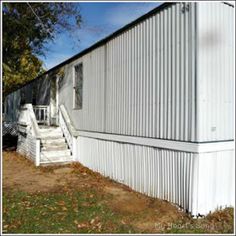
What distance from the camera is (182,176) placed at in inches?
291

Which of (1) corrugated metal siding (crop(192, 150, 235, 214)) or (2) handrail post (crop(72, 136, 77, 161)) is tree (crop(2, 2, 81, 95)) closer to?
(2) handrail post (crop(72, 136, 77, 161))

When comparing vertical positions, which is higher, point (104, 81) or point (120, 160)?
point (104, 81)

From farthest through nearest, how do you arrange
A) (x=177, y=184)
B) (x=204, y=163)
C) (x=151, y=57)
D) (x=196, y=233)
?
(x=151, y=57)
(x=177, y=184)
(x=204, y=163)
(x=196, y=233)

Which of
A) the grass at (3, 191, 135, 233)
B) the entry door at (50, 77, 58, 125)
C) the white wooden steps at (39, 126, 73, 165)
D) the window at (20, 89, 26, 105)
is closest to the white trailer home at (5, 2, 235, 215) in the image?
the grass at (3, 191, 135, 233)

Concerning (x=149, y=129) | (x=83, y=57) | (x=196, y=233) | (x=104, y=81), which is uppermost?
(x=83, y=57)

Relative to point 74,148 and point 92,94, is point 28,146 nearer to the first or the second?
point 74,148

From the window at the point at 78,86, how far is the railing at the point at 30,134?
1.99 meters

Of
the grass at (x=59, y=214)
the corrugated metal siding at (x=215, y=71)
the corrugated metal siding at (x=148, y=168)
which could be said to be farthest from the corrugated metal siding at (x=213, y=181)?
the grass at (x=59, y=214)

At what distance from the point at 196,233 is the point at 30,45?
13140 mm

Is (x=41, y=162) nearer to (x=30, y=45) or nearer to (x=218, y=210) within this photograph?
(x=30, y=45)

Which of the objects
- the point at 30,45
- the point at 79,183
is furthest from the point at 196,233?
the point at 30,45

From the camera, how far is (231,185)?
769 centimetres

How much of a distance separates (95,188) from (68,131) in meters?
4.94

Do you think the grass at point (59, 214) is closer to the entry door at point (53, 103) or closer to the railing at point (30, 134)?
the railing at point (30, 134)
